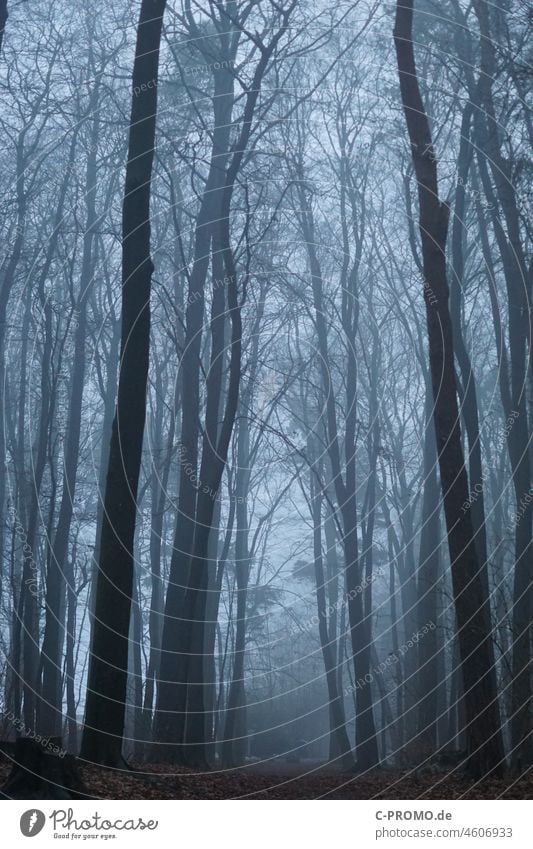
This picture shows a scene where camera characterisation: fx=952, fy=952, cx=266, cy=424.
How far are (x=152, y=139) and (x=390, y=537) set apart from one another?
25.8m

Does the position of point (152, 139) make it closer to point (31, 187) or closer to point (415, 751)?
point (31, 187)

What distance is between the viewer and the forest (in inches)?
520

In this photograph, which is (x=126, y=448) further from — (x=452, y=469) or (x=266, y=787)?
(x=266, y=787)
